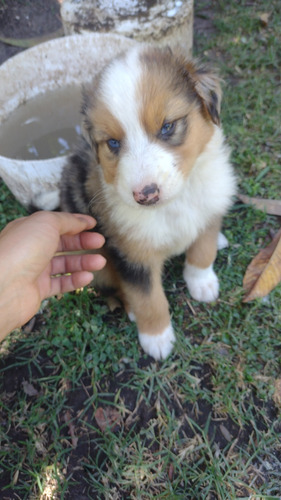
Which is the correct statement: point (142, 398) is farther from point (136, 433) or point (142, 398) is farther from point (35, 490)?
point (35, 490)

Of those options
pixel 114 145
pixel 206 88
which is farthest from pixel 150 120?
pixel 206 88

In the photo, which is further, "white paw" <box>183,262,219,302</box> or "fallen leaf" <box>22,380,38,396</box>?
"white paw" <box>183,262,219,302</box>

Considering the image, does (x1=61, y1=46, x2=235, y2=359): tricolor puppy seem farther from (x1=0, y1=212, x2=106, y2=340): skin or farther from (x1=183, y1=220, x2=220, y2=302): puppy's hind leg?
(x1=0, y1=212, x2=106, y2=340): skin

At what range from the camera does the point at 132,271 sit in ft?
6.57

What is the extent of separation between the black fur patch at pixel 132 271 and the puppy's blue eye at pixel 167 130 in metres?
0.63

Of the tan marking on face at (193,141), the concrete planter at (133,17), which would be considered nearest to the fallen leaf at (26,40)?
the concrete planter at (133,17)

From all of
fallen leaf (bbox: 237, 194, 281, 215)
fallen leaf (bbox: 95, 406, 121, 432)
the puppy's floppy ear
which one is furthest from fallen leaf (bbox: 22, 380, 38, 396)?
fallen leaf (bbox: 237, 194, 281, 215)

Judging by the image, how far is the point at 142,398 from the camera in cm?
217

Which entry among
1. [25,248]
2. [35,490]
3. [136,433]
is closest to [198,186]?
[25,248]

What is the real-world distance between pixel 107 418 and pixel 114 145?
139cm

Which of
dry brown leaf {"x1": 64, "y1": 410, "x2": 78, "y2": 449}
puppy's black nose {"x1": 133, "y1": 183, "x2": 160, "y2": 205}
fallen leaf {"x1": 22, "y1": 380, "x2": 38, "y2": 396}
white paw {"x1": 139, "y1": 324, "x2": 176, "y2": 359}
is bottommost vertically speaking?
dry brown leaf {"x1": 64, "y1": 410, "x2": 78, "y2": 449}

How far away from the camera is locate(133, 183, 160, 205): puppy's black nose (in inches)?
59.5

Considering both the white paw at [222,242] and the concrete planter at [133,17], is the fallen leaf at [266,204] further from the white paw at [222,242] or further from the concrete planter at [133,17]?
the concrete planter at [133,17]

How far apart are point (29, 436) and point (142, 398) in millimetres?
618
